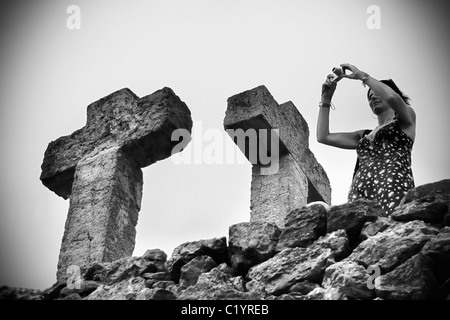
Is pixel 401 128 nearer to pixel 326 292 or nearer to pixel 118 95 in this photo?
pixel 326 292

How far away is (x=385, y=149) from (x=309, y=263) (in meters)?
1.48

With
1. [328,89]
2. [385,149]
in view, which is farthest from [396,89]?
[328,89]

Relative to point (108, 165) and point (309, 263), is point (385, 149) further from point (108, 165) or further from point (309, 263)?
point (108, 165)

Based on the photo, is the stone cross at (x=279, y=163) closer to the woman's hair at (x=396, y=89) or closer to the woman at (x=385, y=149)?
the woman at (x=385, y=149)

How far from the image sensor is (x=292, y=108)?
9.43 meters

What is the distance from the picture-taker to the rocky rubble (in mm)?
4711

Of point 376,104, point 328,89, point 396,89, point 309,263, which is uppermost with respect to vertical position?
point 328,89

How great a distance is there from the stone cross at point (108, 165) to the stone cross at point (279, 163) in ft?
2.11

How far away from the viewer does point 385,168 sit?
6195 millimetres

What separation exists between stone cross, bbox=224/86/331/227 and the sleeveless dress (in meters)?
1.71

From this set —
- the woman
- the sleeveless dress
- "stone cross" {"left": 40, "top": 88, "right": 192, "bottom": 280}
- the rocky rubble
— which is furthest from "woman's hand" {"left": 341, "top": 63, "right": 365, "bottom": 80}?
"stone cross" {"left": 40, "top": 88, "right": 192, "bottom": 280}

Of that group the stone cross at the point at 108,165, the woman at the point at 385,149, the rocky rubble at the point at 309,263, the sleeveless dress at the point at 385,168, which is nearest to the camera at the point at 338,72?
the woman at the point at 385,149

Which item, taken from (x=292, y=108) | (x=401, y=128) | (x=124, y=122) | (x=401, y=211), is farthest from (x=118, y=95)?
(x=401, y=211)

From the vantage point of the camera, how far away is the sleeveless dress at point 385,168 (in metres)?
6.02
